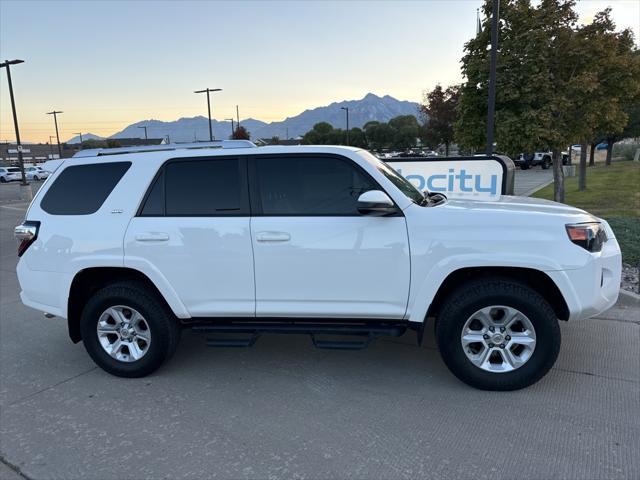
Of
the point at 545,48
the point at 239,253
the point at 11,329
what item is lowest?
the point at 11,329

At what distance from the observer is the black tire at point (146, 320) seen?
3898 millimetres

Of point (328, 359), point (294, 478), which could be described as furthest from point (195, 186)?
point (294, 478)

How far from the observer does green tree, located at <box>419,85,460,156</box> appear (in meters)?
23.2

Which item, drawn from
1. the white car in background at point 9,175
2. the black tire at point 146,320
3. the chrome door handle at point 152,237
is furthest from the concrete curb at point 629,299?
the white car in background at point 9,175

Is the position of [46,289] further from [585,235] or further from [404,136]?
[404,136]

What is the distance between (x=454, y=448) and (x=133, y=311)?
8.71ft

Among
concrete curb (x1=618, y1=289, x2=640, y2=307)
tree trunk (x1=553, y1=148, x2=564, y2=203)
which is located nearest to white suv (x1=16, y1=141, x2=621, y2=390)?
concrete curb (x1=618, y1=289, x2=640, y2=307)

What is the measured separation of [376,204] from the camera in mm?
3389

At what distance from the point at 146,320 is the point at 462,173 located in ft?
17.2

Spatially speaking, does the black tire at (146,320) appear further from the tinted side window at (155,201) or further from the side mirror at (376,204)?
the side mirror at (376,204)

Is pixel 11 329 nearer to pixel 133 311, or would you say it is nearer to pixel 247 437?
pixel 133 311

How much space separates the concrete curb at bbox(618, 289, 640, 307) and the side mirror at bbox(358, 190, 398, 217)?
352 centimetres

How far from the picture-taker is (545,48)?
32.6 feet

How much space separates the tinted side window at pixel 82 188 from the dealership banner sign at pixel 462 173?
447 cm
